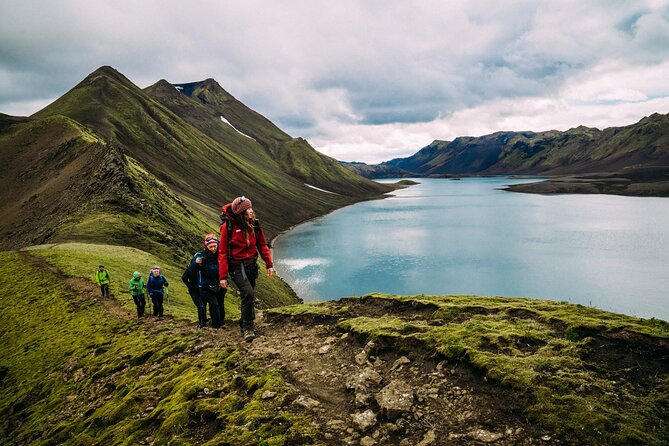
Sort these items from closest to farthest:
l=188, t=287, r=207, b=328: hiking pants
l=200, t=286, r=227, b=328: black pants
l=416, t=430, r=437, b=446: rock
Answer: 1. l=416, t=430, r=437, b=446: rock
2. l=200, t=286, r=227, b=328: black pants
3. l=188, t=287, r=207, b=328: hiking pants

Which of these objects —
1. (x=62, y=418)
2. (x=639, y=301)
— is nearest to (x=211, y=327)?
(x=62, y=418)

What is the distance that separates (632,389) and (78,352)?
62.6ft

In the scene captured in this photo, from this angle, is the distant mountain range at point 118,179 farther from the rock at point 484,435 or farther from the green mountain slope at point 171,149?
the rock at point 484,435

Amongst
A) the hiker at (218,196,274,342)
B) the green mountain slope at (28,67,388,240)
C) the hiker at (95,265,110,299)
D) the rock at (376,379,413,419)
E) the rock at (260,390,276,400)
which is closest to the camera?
the rock at (376,379,413,419)

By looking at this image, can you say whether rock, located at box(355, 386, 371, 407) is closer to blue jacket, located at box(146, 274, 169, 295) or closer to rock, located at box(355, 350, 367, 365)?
rock, located at box(355, 350, 367, 365)

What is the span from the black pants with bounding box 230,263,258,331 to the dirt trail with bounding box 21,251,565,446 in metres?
0.82

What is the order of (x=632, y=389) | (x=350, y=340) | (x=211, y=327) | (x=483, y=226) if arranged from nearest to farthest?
1. (x=632, y=389)
2. (x=350, y=340)
3. (x=211, y=327)
4. (x=483, y=226)

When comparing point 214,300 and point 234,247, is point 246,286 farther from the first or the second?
point 214,300

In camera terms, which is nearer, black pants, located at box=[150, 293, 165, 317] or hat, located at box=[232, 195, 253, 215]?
hat, located at box=[232, 195, 253, 215]

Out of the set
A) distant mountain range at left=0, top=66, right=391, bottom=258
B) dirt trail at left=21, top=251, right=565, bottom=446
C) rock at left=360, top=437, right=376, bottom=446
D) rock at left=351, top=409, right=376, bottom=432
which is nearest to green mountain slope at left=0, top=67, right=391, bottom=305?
distant mountain range at left=0, top=66, right=391, bottom=258

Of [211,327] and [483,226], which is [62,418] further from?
[483,226]

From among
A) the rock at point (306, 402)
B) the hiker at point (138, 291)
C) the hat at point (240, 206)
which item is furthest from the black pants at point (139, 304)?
the rock at point (306, 402)

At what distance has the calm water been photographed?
58781 millimetres

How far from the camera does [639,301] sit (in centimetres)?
5106
